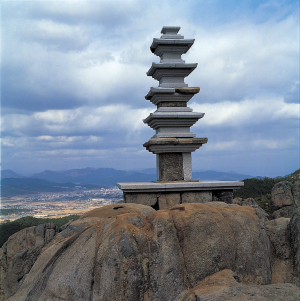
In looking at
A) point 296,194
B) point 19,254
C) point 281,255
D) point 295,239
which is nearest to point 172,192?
point 281,255

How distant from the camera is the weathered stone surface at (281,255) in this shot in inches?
205

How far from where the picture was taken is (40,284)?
4.28 m

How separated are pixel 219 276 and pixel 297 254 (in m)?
1.83

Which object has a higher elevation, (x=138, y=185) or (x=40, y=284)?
(x=138, y=185)

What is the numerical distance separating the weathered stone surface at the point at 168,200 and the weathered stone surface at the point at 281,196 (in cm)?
812

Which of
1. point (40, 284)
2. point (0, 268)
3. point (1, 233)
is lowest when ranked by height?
point (1, 233)

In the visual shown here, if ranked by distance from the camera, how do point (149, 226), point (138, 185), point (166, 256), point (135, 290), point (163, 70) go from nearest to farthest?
point (135, 290)
point (166, 256)
point (149, 226)
point (138, 185)
point (163, 70)

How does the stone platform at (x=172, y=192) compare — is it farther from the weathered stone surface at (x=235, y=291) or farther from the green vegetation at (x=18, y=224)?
the green vegetation at (x=18, y=224)

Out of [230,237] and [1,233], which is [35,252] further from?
[1,233]

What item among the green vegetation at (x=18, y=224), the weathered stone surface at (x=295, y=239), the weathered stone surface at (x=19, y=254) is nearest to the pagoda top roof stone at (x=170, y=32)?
the weathered stone surface at (x=295, y=239)

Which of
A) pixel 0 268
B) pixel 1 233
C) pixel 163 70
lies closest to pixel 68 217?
pixel 1 233

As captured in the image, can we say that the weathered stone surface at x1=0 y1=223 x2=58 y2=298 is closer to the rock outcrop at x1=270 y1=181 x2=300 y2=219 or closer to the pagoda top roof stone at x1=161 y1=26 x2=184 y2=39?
the pagoda top roof stone at x1=161 y1=26 x2=184 y2=39

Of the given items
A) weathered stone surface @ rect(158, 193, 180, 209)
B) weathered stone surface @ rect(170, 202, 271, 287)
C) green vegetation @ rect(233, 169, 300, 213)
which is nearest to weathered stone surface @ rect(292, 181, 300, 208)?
weathered stone surface @ rect(158, 193, 180, 209)

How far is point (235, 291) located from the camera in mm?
3926
